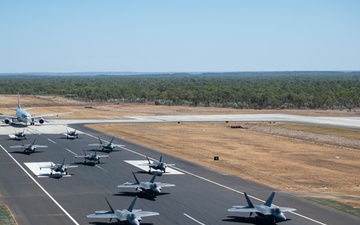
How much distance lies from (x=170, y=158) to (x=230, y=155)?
32.4ft

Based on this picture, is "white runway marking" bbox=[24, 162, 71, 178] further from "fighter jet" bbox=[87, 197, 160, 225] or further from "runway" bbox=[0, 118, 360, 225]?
"fighter jet" bbox=[87, 197, 160, 225]

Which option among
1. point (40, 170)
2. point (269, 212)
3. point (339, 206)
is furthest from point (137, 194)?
point (339, 206)

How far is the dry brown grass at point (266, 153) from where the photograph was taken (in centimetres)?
6585

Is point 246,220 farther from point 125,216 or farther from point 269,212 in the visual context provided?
point 125,216

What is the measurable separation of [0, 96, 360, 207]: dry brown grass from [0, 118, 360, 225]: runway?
4471mm

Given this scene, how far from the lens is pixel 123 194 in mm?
57156

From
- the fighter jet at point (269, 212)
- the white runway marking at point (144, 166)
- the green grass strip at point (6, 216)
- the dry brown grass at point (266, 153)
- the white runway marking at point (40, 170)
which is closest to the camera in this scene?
the fighter jet at point (269, 212)

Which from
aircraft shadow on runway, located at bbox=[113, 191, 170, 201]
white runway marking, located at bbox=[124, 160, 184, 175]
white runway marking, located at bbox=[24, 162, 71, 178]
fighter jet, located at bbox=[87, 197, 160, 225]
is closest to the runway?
aircraft shadow on runway, located at bbox=[113, 191, 170, 201]

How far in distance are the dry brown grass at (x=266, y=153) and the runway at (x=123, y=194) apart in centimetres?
447

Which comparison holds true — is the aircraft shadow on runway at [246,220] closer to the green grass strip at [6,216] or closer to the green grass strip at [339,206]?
the green grass strip at [339,206]

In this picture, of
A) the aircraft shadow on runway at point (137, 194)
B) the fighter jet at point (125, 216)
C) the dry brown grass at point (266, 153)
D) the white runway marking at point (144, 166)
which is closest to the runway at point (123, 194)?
the aircraft shadow on runway at point (137, 194)

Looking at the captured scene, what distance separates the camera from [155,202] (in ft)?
177

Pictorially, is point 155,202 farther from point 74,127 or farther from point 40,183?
point 74,127

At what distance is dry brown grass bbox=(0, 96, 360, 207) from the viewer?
65850 millimetres
